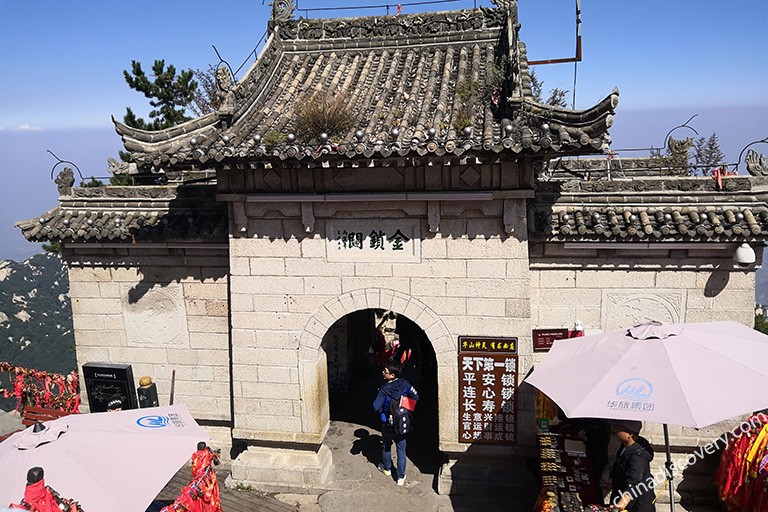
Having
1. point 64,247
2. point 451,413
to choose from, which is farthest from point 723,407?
point 64,247

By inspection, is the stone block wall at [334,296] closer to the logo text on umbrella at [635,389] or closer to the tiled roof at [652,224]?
the tiled roof at [652,224]

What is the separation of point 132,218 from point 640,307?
332 inches

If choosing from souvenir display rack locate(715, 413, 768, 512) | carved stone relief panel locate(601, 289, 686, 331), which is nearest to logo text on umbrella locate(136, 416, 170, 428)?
carved stone relief panel locate(601, 289, 686, 331)

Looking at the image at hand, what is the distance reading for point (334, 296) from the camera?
8.62m

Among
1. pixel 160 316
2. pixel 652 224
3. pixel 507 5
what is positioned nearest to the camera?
pixel 652 224

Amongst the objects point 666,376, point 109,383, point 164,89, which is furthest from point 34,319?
point 666,376

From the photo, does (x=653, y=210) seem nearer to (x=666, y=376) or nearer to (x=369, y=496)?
(x=666, y=376)

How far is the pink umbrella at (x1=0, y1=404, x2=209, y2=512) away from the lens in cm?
525

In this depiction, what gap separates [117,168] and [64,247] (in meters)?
2.07

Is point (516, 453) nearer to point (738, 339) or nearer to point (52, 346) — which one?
point (738, 339)

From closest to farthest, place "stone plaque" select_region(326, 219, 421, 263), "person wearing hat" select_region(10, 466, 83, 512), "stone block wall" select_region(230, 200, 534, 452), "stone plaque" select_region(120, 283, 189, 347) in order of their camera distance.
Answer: "person wearing hat" select_region(10, 466, 83, 512) < "stone block wall" select_region(230, 200, 534, 452) < "stone plaque" select_region(326, 219, 421, 263) < "stone plaque" select_region(120, 283, 189, 347)

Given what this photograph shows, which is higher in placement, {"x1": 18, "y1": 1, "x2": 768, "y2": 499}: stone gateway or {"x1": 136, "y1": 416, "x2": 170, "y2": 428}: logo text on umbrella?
{"x1": 18, "y1": 1, "x2": 768, "y2": 499}: stone gateway

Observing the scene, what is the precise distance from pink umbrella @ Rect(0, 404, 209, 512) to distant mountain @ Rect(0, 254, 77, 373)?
35.3 metres

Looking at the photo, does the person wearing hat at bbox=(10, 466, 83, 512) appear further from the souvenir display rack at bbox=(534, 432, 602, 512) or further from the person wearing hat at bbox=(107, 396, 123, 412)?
the souvenir display rack at bbox=(534, 432, 602, 512)
